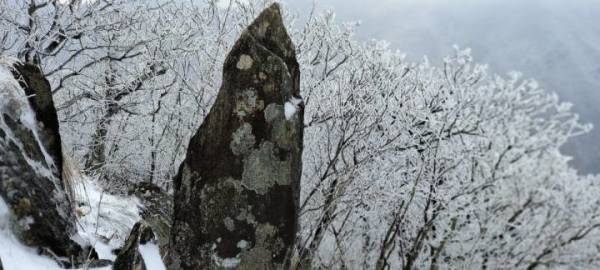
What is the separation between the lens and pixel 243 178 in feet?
17.9

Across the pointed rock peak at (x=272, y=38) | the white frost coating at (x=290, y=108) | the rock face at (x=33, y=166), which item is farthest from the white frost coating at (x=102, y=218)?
→ the pointed rock peak at (x=272, y=38)

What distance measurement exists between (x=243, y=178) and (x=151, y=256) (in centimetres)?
137

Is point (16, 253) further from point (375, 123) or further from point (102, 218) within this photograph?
point (375, 123)

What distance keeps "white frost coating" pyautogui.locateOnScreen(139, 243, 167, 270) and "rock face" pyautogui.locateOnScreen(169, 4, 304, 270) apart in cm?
90

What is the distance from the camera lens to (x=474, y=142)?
46.6 ft

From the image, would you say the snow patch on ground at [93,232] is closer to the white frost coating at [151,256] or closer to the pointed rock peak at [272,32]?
the white frost coating at [151,256]

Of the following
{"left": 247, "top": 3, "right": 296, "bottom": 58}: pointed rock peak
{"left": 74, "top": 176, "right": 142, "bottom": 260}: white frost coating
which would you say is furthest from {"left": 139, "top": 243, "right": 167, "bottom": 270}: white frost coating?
{"left": 247, "top": 3, "right": 296, "bottom": 58}: pointed rock peak

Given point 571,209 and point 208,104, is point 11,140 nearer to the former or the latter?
point 208,104

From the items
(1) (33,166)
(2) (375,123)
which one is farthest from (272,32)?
(2) (375,123)

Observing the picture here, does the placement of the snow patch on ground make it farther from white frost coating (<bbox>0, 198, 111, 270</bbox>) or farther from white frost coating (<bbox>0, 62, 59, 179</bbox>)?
white frost coating (<bbox>0, 62, 59, 179</bbox>)

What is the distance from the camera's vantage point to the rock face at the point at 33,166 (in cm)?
374

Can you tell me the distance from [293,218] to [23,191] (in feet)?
8.64

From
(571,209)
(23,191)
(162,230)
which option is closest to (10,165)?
(23,191)

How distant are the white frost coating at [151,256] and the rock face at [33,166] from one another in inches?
18.9
